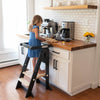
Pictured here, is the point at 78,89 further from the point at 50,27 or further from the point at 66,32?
the point at 50,27

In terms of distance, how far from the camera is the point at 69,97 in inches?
110

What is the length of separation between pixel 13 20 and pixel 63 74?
240 cm

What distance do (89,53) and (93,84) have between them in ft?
2.13

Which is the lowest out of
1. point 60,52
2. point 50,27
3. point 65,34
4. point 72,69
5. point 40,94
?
point 40,94

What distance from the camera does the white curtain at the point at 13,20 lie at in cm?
427

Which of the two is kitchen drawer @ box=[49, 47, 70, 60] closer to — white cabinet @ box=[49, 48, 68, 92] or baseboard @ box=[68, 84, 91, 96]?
white cabinet @ box=[49, 48, 68, 92]

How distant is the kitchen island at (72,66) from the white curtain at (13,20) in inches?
72.0

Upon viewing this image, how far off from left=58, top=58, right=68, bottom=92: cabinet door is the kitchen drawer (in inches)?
3.5

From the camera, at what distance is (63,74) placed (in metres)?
2.82

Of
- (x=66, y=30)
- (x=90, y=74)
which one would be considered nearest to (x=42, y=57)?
(x=66, y=30)

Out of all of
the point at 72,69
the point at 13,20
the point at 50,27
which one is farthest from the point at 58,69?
the point at 13,20

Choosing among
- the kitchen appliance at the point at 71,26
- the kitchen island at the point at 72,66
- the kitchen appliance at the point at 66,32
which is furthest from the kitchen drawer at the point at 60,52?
the kitchen appliance at the point at 71,26

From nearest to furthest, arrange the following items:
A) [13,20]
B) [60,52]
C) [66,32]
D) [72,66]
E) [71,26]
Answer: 1. [72,66]
2. [60,52]
3. [66,32]
4. [71,26]
5. [13,20]

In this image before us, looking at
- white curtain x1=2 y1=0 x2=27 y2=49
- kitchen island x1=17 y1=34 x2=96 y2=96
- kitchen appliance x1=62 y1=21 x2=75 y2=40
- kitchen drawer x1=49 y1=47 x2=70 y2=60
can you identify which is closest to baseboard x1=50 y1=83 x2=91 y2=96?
kitchen island x1=17 y1=34 x2=96 y2=96
